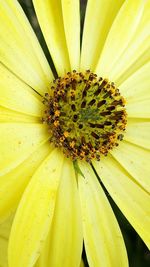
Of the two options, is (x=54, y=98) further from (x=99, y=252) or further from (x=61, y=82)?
(x=99, y=252)

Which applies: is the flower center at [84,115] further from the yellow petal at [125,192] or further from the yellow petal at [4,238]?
the yellow petal at [4,238]

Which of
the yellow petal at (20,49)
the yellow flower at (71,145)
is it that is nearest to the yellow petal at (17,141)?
the yellow flower at (71,145)

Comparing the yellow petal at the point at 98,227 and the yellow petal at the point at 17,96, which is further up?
the yellow petal at the point at 17,96

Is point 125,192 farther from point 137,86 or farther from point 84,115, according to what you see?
point 137,86

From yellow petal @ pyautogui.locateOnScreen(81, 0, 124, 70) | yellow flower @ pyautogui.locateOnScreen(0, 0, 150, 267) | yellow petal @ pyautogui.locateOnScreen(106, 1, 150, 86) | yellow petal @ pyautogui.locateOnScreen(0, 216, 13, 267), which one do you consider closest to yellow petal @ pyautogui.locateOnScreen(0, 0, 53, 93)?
yellow flower @ pyautogui.locateOnScreen(0, 0, 150, 267)

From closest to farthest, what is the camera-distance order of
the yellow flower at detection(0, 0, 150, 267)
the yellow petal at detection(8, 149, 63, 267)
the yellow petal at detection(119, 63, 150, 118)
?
1. the yellow petal at detection(8, 149, 63, 267)
2. the yellow flower at detection(0, 0, 150, 267)
3. the yellow petal at detection(119, 63, 150, 118)

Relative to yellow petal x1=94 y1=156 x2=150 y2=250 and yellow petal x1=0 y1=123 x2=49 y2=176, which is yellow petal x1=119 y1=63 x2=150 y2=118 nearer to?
yellow petal x1=94 y1=156 x2=150 y2=250

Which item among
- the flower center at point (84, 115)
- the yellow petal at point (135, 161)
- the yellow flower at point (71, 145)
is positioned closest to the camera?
the yellow flower at point (71, 145)

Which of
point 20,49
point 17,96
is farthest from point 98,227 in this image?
point 20,49
